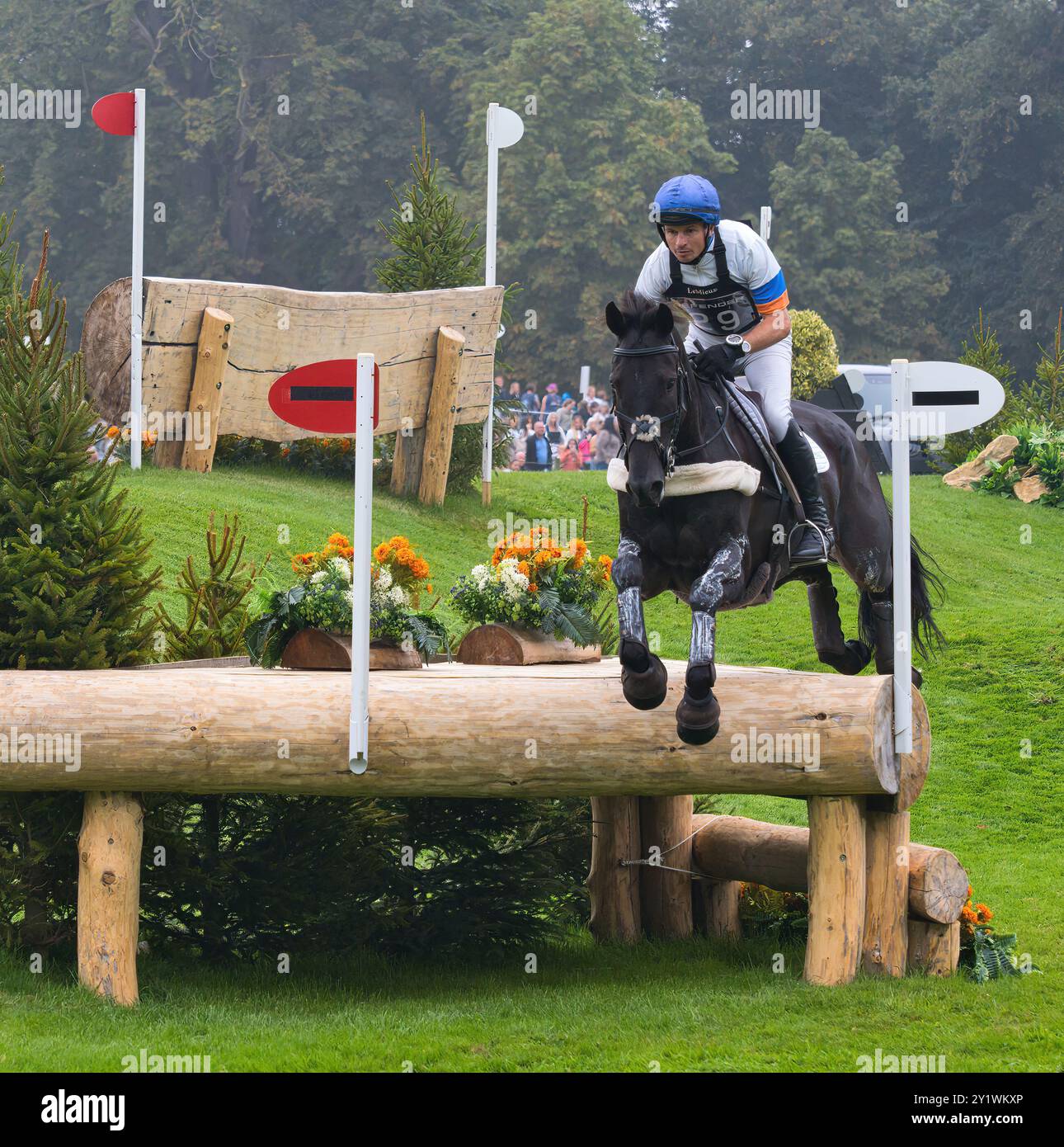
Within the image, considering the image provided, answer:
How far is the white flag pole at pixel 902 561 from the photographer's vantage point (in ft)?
21.5

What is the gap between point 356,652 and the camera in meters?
6.34

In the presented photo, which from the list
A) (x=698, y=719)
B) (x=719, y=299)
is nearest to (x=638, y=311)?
(x=719, y=299)

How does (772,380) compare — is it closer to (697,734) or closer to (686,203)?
(686,203)

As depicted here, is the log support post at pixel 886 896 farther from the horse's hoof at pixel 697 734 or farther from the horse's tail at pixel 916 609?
the horse's hoof at pixel 697 734

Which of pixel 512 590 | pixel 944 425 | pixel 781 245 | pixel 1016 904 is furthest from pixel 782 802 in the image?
pixel 781 245

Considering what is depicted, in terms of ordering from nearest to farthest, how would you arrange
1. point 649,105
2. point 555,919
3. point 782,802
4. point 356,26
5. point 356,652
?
1. point 356,652
2. point 555,919
3. point 782,802
4. point 649,105
5. point 356,26

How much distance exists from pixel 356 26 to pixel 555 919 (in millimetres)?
40246

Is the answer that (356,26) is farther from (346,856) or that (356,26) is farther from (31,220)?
(346,856)

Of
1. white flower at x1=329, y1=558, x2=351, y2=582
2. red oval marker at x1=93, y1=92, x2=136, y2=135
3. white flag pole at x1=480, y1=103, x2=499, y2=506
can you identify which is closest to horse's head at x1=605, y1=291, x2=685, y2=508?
white flower at x1=329, y1=558, x2=351, y2=582

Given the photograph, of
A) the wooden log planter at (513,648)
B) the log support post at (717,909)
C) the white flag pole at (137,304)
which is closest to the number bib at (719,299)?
the wooden log planter at (513,648)

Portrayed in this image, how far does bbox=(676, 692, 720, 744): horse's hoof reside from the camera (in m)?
6.31

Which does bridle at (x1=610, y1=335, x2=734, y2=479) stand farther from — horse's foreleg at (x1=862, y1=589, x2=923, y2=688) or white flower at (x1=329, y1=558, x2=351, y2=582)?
horse's foreleg at (x1=862, y1=589, x2=923, y2=688)

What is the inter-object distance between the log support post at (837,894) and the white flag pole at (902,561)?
41 centimetres

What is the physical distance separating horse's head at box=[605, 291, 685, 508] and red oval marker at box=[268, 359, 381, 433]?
3.07ft
